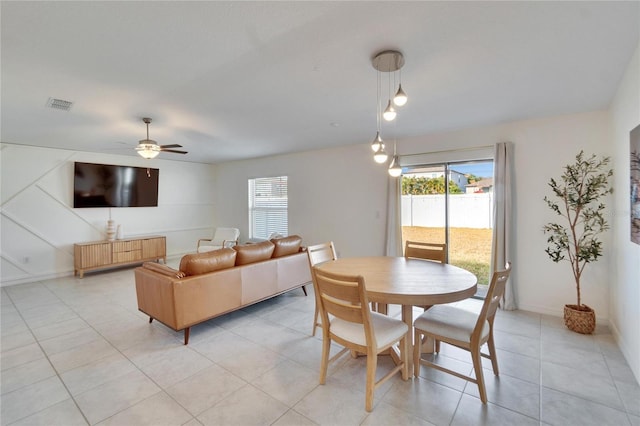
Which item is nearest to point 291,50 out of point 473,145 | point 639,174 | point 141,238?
point 639,174

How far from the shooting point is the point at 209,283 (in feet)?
9.62

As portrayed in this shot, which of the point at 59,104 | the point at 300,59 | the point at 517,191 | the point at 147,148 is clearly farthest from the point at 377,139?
the point at 59,104

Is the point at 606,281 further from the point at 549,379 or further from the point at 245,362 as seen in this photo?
the point at 245,362

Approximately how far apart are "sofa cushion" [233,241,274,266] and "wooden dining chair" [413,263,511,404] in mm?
2042

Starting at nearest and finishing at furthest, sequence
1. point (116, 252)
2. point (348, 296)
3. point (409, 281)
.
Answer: point (348, 296) → point (409, 281) → point (116, 252)

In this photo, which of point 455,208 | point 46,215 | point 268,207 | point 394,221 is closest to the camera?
point 455,208

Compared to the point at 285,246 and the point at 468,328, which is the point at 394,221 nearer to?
the point at 285,246

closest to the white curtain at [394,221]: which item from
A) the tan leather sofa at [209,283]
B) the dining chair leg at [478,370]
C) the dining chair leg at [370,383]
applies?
the tan leather sofa at [209,283]

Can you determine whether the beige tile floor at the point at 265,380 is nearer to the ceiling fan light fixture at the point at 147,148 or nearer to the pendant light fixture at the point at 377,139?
the pendant light fixture at the point at 377,139

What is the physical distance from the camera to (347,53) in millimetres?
2033

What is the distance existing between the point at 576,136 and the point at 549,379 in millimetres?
2783

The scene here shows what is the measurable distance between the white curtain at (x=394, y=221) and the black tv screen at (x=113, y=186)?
512cm

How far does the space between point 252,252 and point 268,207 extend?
343 cm

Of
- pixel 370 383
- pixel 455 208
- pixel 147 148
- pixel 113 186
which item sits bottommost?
pixel 370 383
